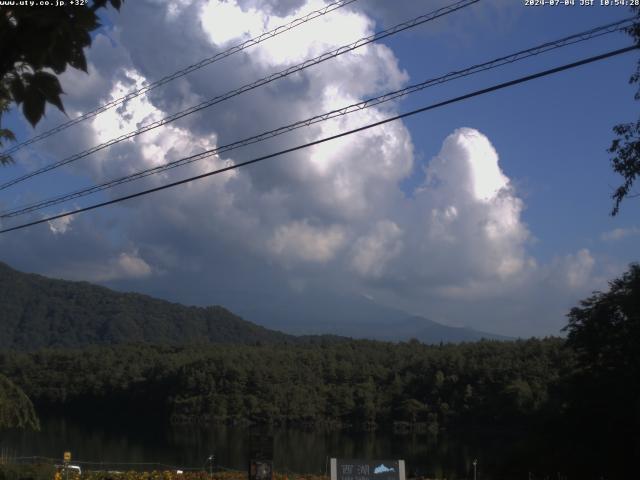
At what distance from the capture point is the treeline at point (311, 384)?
56312 mm

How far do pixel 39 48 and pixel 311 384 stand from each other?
74.6 meters

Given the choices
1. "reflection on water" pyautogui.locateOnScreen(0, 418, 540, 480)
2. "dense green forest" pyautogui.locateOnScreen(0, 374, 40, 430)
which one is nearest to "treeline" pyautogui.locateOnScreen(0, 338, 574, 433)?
"reflection on water" pyautogui.locateOnScreen(0, 418, 540, 480)

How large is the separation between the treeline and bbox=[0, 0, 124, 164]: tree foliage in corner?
49.8 metres

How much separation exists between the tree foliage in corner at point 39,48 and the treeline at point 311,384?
163 ft

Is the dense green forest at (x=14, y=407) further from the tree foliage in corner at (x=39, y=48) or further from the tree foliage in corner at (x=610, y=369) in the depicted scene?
the tree foliage in corner at (x=610, y=369)

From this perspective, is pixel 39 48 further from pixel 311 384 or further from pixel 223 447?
pixel 311 384

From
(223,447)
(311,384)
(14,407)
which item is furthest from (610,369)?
(311,384)

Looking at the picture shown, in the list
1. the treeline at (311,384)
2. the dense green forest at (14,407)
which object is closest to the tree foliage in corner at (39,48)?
the dense green forest at (14,407)

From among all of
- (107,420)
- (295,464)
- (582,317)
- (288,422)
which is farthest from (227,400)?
(582,317)

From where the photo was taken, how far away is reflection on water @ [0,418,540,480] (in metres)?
37.8

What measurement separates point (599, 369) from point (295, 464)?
49.4 feet

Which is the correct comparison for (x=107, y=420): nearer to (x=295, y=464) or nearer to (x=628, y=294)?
(x=295, y=464)

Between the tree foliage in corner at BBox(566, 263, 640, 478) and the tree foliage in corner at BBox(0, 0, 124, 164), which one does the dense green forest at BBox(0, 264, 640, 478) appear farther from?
the tree foliage in corner at BBox(0, 0, 124, 164)

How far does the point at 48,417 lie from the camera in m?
71.2
